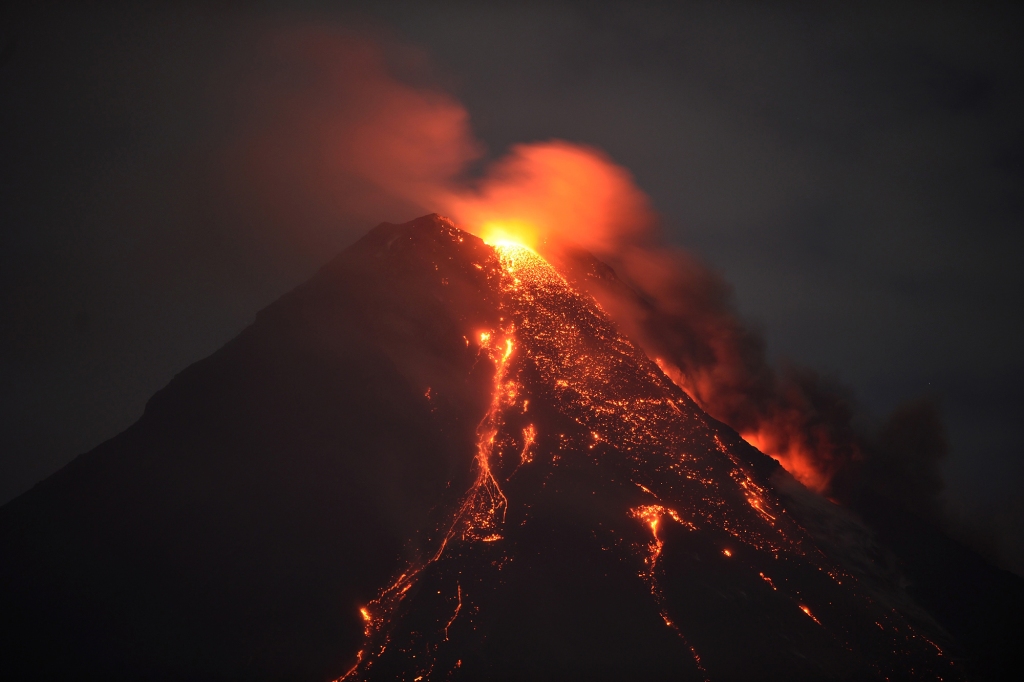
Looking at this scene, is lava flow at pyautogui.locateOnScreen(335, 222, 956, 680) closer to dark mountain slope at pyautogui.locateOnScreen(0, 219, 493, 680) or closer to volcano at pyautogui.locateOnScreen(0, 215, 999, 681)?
volcano at pyautogui.locateOnScreen(0, 215, 999, 681)

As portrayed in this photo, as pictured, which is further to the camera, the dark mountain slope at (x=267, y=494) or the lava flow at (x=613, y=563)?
the dark mountain slope at (x=267, y=494)

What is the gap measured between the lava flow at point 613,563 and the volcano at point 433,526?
0.41ft

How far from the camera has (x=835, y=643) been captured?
3170cm

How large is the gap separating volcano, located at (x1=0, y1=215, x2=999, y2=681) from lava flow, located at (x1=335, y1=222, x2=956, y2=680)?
0.13 metres

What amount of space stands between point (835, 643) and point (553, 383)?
62.6ft

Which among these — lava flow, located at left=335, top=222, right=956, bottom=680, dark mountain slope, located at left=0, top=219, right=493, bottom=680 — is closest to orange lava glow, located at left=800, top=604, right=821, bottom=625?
lava flow, located at left=335, top=222, right=956, bottom=680

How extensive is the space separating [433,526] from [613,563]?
8.64 m

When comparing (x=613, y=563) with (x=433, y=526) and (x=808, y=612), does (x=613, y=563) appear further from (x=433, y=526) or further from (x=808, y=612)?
(x=808, y=612)

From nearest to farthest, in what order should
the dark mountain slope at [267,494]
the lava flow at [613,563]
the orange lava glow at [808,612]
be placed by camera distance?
the lava flow at [613,563]
the dark mountain slope at [267,494]
the orange lava glow at [808,612]

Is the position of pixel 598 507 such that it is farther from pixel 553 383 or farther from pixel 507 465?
pixel 553 383

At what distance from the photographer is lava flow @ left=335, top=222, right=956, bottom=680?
29516 mm

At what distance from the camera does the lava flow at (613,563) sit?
29516 millimetres

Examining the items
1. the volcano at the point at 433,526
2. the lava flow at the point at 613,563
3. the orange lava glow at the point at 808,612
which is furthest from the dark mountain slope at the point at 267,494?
the orange lava glow at the point at 808,612

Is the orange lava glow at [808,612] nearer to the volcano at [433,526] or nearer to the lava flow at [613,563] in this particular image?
the volcano at [433,526]
